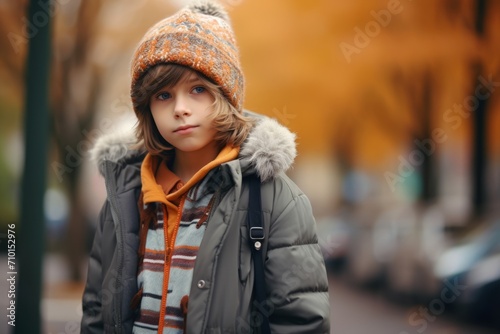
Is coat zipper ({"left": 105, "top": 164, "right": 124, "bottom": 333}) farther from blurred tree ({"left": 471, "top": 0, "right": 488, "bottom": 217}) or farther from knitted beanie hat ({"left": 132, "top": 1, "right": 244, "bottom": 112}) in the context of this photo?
blurred tree ({"left": 471, "top": 0, "right": 488, "bottom": 217})

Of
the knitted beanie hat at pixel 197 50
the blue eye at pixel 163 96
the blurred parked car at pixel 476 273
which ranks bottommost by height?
the blurred parked car at pixel 476 273

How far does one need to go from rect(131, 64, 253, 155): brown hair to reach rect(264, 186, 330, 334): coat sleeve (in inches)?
11.7

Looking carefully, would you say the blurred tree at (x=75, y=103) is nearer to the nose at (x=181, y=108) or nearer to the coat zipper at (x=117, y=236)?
the coat zipper at (x=117, y=236)

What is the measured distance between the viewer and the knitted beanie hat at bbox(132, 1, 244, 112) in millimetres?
2121

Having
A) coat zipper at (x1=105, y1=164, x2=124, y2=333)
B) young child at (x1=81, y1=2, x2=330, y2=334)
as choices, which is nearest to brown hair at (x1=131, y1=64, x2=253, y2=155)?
young child at (x1=81, y1=2, x2=330, y2=334)

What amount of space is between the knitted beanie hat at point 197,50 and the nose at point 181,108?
12 centimetres

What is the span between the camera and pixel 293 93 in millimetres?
12609

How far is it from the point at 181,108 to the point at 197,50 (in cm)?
21

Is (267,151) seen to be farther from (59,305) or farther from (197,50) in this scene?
(59,305)

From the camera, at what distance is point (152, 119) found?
7.74 feet

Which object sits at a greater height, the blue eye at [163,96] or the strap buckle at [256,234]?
the blue eye at [163,96]

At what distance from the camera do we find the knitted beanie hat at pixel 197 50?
2121 millimetres

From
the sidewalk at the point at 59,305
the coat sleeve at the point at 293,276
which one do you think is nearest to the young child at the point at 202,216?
the coat sleeve at the point at 293,276

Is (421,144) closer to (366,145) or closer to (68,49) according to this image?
(366,145)
